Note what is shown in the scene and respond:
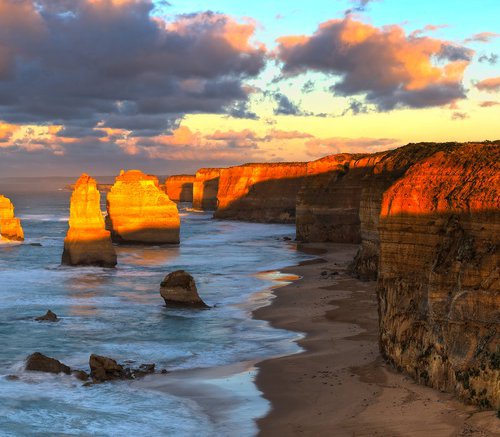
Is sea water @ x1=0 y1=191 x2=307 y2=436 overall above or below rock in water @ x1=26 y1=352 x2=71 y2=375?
below

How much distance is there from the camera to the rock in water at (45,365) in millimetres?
22953

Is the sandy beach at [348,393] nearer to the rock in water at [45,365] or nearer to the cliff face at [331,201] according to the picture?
the rock in water at [45,365]

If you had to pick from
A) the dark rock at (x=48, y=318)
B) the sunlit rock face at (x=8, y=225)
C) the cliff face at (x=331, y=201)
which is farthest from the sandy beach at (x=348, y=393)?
the sunlit rock face at (x=8, y=225)

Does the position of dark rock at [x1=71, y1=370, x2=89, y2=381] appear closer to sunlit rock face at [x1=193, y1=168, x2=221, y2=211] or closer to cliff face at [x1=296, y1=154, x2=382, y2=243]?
cliff face at [x1=296, y1=154, x2=382, y2=243]

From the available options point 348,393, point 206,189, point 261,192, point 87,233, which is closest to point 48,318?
point 348,393

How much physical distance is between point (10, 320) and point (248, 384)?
15.7 meters

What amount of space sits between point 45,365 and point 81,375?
154 cm

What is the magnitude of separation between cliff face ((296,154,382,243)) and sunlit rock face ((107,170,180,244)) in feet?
44.8

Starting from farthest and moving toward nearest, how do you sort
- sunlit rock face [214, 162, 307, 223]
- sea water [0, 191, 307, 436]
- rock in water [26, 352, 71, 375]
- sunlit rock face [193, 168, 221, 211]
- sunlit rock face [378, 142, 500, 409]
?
1. sunlit rock face [193, 168, 221, 211]
2. sunlit rock face [214, 162, 307, 223]
3. rock in water [26, 352, 71, 375]
4. sea water [0, 191, 307, 436]
5. sunlit rock face [378, 142, 500, 409]

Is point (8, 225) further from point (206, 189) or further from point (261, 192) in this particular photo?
point (206, 189)

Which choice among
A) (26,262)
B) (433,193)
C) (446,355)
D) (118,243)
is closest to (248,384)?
(446,355)

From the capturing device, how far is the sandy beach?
1578 centimetres

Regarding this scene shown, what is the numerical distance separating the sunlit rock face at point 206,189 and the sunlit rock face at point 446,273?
132 m

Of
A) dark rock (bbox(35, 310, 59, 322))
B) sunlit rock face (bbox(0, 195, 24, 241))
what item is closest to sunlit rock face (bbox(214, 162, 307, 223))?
sunlit rock face (bbox(0, 195, 24, 241))
